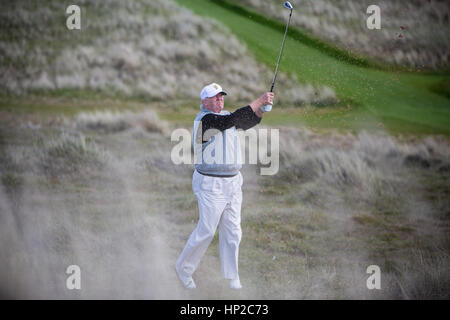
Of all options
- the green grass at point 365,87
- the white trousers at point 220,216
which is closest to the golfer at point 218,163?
the white trousers at point 220,216

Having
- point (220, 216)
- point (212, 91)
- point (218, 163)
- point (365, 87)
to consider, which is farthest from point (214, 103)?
point (365, 87)

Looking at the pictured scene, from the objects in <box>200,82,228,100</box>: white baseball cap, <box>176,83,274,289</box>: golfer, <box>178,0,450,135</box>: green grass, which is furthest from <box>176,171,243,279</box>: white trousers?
<box>178,0,450,135</box>: green grass

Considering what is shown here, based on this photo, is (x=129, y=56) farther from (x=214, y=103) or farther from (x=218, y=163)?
(x=218, y=163)

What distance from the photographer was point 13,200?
26.3ft

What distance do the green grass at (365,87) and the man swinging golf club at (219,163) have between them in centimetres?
258

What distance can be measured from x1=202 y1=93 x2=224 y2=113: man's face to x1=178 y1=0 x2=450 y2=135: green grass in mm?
2522

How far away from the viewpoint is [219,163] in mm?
5957

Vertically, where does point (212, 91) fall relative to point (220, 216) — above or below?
above

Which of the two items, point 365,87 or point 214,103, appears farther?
point 365,87

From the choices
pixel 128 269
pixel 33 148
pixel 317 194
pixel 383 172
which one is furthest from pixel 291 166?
pixel 33 148

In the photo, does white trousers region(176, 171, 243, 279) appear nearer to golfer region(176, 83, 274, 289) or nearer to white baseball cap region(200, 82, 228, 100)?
golfer region(176, 83, 274, 289)

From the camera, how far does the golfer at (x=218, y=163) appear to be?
590 centimetres

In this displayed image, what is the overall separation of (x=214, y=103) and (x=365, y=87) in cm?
315

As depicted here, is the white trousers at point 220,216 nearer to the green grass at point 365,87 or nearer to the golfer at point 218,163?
the golfer at point 218,163
